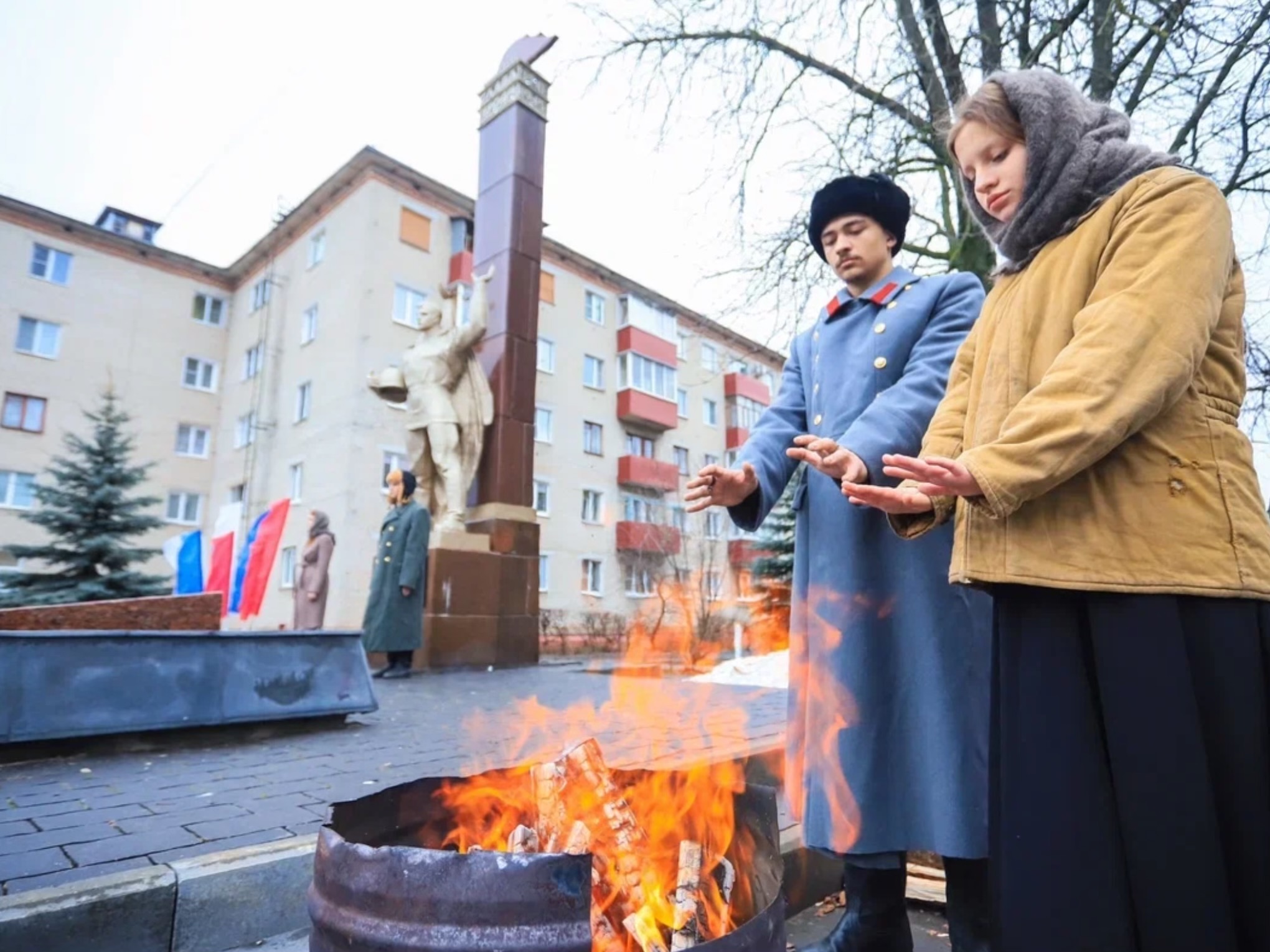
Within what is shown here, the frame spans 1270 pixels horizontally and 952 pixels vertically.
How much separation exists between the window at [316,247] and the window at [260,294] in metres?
2.63

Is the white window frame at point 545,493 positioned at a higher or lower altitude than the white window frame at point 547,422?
lower

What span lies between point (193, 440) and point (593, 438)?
13.7m

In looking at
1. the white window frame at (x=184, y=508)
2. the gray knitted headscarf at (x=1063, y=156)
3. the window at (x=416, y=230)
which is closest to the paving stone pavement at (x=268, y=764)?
the gray knitted headscarf at (x=1063, y=156)

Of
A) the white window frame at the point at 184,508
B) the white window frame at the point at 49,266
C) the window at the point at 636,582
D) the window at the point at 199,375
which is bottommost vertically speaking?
the window at the point at 636,582

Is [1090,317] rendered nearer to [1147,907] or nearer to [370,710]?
[1147,907]

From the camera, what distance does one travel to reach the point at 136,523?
13.2 metres

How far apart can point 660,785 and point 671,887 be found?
0.26 meters

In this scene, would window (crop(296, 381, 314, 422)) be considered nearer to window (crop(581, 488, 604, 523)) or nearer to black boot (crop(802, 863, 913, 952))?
window (crop(581, 488, 604, 523))

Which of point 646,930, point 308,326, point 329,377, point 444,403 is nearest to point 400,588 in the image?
point 444,403

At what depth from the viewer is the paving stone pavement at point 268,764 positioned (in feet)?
8.05

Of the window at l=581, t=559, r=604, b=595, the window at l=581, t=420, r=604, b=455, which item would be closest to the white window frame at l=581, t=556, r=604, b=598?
the window at l=581, t=559, r=604, b=595

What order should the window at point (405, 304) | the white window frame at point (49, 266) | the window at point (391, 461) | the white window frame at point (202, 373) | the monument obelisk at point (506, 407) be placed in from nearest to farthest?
1. the monument obelisk at point (506, 407)
2. the window at point (391, 461)
3. the window at point (405, 304)
4. the white window frame at point (49, 266)
5. the white window frame at point (202, 373)

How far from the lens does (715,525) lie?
24297mm

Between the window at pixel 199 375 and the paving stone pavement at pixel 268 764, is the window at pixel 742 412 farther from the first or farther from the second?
the paving stone pavement at pixel 268 764
